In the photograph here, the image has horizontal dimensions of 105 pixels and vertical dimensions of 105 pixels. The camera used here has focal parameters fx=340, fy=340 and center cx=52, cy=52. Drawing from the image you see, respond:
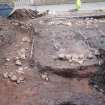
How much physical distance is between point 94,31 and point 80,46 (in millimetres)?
835

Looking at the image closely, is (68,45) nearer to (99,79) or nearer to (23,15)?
(99,79)

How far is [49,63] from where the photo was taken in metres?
5.57


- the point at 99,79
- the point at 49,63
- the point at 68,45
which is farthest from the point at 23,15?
the point at 99,79

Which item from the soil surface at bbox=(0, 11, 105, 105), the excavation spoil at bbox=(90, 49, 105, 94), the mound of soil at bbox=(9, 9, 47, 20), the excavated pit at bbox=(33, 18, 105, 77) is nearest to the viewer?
the soil surface at bbox=(0, 11, 105, 105)

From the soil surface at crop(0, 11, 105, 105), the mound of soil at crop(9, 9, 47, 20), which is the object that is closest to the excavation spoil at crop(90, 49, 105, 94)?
the soil surface at crop(0, 11, 105, 105)

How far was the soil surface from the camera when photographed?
16.2 feet

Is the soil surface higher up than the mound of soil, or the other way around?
the mound of soil

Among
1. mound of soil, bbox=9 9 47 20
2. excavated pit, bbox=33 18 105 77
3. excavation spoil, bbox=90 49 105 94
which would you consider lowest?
excavation spoil, bbox=90 49 105 94

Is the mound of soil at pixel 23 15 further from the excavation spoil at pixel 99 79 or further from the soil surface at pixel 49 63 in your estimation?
the excavation spoil at pixel 99 79

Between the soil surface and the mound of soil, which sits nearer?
the soil surface

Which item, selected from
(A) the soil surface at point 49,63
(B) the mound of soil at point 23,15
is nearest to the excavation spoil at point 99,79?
(A) the soil surface at point 49,63

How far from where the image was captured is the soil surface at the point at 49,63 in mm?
4938

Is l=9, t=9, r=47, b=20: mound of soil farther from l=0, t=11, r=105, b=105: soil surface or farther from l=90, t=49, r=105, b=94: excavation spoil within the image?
l=90, t=49, r=105, b=94: excavation spoil

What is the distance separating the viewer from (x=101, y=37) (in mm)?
6508
